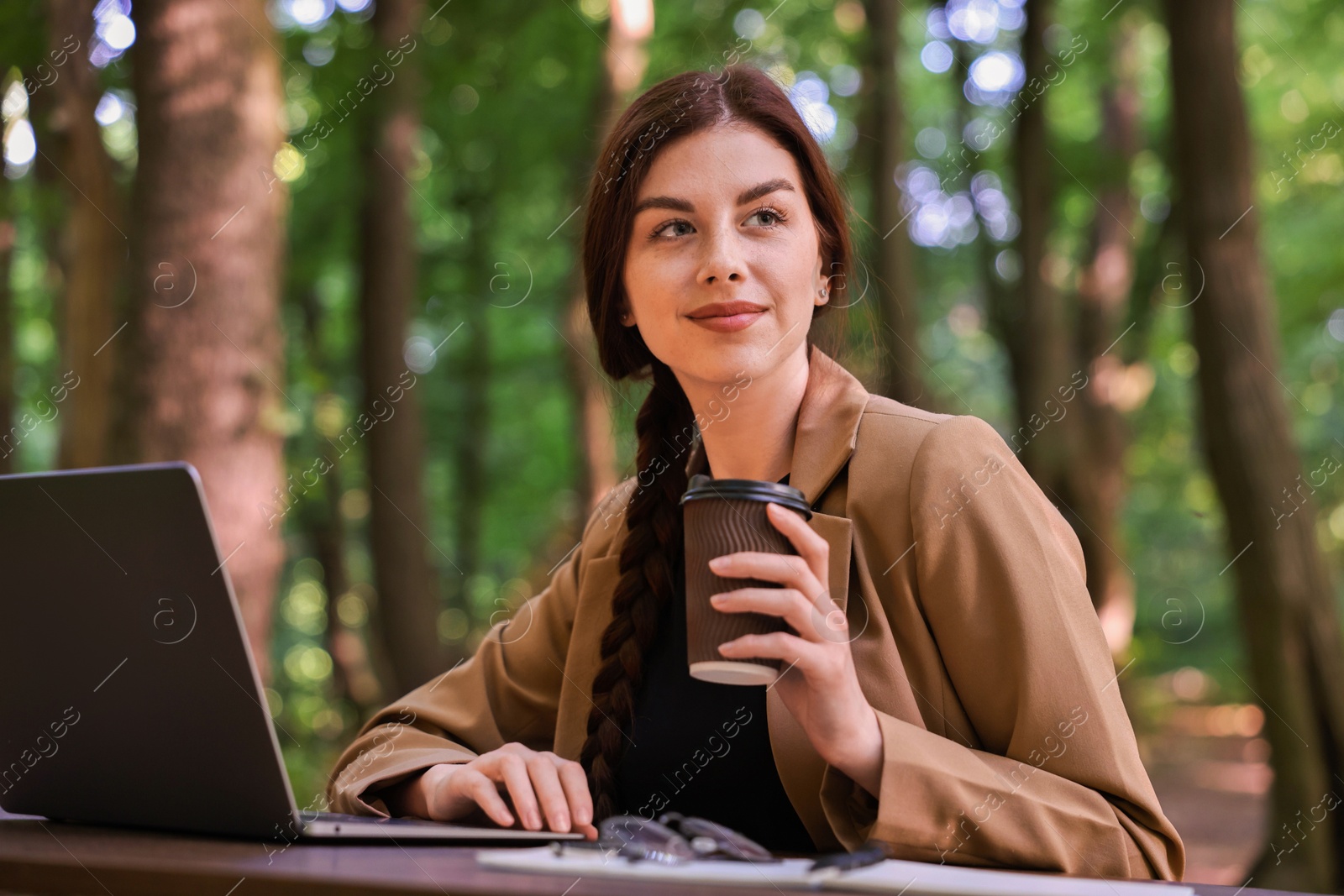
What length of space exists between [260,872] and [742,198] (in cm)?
134

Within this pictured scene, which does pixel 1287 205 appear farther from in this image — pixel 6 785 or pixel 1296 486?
pixel 6 785

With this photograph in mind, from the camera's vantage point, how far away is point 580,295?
2.88m

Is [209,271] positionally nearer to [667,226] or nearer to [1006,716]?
[667,226]

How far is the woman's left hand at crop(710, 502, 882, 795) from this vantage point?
135 cm

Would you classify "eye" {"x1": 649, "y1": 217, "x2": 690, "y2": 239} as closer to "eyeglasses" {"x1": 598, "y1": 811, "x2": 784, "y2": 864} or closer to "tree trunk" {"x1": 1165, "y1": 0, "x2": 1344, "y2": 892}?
"eyeglasses" {"x1": 598, "y1": 811, "x2": 784, "y2": 864}

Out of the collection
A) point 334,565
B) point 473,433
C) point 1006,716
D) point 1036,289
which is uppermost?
point 1036,289

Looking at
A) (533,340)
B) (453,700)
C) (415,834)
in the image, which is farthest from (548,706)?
(533,340)

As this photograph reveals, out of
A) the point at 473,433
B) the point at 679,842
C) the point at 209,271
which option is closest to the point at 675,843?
the point at 679,842

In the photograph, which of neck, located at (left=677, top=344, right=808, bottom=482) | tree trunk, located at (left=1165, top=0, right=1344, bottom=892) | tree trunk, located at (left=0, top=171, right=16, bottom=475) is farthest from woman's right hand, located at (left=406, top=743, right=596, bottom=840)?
tree trunk, located at (left=0, top=171, right=16, bottom=475)

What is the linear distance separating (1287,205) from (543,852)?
43.4 feet

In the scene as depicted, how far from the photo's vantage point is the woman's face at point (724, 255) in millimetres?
2098

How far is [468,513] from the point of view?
597 inches

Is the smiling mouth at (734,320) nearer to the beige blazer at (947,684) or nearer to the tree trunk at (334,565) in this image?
the beige blazer at (947,684)

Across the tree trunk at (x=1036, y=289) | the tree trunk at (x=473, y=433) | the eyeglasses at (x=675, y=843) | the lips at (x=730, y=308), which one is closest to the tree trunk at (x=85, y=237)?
the lips at (x=730, y=308)
